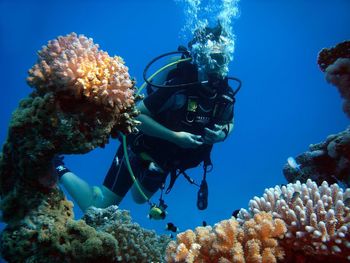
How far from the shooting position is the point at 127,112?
3082mm

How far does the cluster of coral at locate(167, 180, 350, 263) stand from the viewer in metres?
2.29

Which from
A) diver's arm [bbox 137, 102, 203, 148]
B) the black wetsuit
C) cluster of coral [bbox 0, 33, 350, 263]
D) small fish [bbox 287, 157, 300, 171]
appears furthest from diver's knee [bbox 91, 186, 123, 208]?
small fish [bbox 287, 157, 300, 171]

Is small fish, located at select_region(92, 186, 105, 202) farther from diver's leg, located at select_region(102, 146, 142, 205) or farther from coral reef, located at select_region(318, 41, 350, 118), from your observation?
coral reef, located at select_region(318, 41, 350, 118)

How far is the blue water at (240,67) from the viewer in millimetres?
53719

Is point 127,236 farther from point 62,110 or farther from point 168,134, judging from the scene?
point 168,134

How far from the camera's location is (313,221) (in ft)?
7.80

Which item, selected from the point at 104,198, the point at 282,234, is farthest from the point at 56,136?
the point at 104,198

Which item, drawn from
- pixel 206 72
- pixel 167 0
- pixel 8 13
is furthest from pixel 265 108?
pixel 206 72

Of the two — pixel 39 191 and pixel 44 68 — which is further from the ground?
pixel 44 68

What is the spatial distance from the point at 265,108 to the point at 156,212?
10278 centimetres

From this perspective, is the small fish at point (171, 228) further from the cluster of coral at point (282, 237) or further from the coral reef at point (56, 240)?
the cluster of coral at point (282, 237)

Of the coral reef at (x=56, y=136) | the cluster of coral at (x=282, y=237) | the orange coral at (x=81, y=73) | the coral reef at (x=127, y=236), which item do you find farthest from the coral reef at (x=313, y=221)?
the orange coral at (x=81, y=73)

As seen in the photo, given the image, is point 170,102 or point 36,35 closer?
point 170,102

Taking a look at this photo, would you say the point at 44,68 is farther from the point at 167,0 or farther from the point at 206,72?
the point at 167,0
